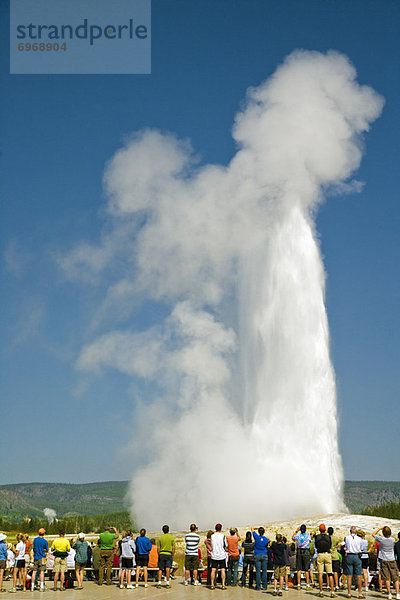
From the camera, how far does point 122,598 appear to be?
19734 millimetres

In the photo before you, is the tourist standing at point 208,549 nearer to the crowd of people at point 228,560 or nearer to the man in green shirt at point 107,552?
the crowd of people at point 228,560

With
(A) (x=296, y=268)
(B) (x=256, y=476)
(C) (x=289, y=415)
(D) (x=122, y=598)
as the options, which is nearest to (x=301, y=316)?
Answer: (A) (x=296, y=268)

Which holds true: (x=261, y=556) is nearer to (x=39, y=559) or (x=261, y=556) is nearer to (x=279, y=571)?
(x=279, y=571)

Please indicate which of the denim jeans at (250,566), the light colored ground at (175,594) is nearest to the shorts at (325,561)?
the light colored ground at (175,594)

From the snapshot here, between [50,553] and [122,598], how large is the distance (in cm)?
623

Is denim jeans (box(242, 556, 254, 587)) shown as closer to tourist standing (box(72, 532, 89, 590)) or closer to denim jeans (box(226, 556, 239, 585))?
denim jeans (box(226, 556, 239, 585))

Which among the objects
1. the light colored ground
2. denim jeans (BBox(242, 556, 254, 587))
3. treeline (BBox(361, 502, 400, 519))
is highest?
denim jeans (BBox(242, 556, 254, 587))

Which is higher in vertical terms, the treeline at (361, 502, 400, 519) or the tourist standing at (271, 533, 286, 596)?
the tourist standing at (271, 533, 286, 596)

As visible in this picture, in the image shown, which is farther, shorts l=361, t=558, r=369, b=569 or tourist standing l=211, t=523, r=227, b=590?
shorts l=361, t=558, r=369, b=569

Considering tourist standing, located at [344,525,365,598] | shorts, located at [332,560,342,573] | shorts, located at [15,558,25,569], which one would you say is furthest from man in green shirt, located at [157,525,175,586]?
tourist standing, located at [344,525,365,598]

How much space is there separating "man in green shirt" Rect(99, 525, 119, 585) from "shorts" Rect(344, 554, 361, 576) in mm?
7818

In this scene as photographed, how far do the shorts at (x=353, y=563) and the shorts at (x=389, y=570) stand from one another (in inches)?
27.9

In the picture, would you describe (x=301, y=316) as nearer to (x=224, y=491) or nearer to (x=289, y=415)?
(x=289, y=415)

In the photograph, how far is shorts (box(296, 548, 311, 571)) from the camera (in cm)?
2234
